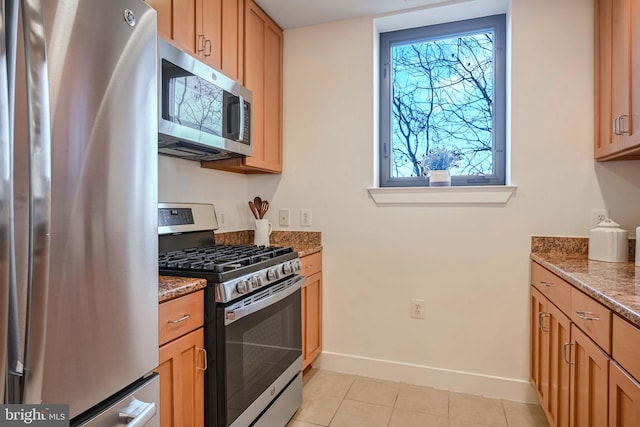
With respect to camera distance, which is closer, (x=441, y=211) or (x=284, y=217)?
(x=441, y=211)

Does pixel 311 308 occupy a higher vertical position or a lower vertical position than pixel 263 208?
lower

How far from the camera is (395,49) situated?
261cm

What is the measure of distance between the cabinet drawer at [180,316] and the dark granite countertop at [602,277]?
133cm

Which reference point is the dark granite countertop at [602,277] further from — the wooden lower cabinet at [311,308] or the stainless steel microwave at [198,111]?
the stainless steel microwave at [198,111]

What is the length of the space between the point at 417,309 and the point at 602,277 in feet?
3.72

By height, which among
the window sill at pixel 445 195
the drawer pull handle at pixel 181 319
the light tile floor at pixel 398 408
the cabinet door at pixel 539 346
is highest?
the window sill at pixel 445 195

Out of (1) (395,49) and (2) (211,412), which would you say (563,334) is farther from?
(1) (395,49)

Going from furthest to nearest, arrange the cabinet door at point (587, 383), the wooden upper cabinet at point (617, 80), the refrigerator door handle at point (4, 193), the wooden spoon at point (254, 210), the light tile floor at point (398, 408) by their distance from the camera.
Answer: the wooden spoon at point (254, 210) < the light tile floor at point (398, 408) < the wooden upper cabinet at point (617, 80) < the cabinet door at point (587, 383) < the refrigerator door handle at point (4, 193)

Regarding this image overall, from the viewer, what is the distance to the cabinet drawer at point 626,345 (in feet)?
3.05

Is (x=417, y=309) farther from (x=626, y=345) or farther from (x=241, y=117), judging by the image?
(x=241, y=117)

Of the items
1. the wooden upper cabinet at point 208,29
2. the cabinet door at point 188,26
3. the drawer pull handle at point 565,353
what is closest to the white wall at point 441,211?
the wooden upper cabinet at point 208,29

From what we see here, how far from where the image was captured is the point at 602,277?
1.39 m

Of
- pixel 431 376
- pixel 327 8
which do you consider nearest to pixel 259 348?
pixel 431 376

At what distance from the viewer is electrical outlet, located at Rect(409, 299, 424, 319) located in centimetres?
235
